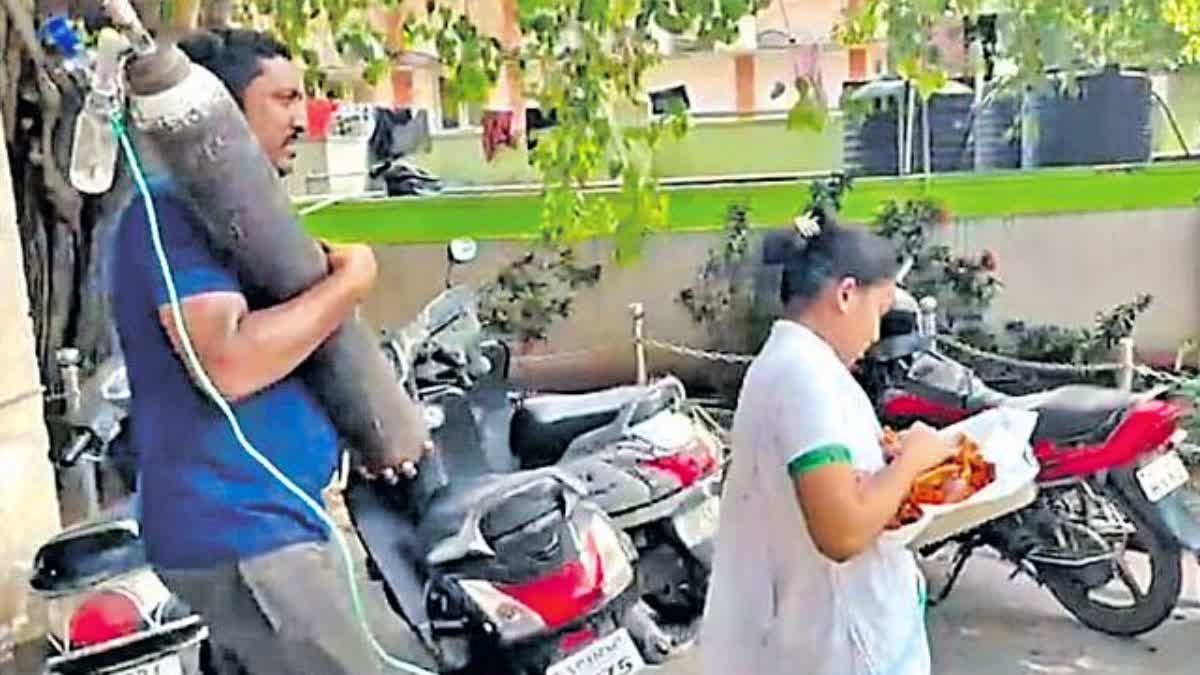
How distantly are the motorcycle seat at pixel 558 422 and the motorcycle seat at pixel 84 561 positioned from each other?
1.27 meters

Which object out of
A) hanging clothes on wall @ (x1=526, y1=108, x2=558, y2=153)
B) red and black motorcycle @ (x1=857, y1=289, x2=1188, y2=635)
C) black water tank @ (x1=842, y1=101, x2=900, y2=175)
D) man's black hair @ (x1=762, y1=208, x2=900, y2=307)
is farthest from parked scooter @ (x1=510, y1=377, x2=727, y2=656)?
black water tank @ (x1=842, y1=101, x2=900, y2=175)

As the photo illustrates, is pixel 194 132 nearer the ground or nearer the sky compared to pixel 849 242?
nearer the sky

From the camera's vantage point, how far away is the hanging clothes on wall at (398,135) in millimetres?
6008

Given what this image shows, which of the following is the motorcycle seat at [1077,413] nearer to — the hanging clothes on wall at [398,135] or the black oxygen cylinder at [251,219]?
the black oxygen cylinder at [251,219]

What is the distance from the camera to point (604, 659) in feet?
9.15

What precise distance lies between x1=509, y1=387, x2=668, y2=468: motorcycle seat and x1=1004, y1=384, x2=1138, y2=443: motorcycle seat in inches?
34.0

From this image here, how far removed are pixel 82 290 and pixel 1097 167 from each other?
12.0 ft

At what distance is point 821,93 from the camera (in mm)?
3500

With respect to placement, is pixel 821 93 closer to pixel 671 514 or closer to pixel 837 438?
pixel 671 514

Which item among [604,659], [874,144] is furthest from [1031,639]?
[874,144]

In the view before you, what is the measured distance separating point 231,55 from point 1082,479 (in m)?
2.48

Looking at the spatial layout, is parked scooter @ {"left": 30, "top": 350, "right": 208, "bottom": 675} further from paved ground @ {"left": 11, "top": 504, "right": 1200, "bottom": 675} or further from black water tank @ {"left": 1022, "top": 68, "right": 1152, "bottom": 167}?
black water tank @ {"left": 1022, "top": 68, "right": 1152, "bottom": 167}

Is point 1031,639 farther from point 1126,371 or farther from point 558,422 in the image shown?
point 558,422

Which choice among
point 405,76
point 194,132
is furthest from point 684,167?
point 194,132
